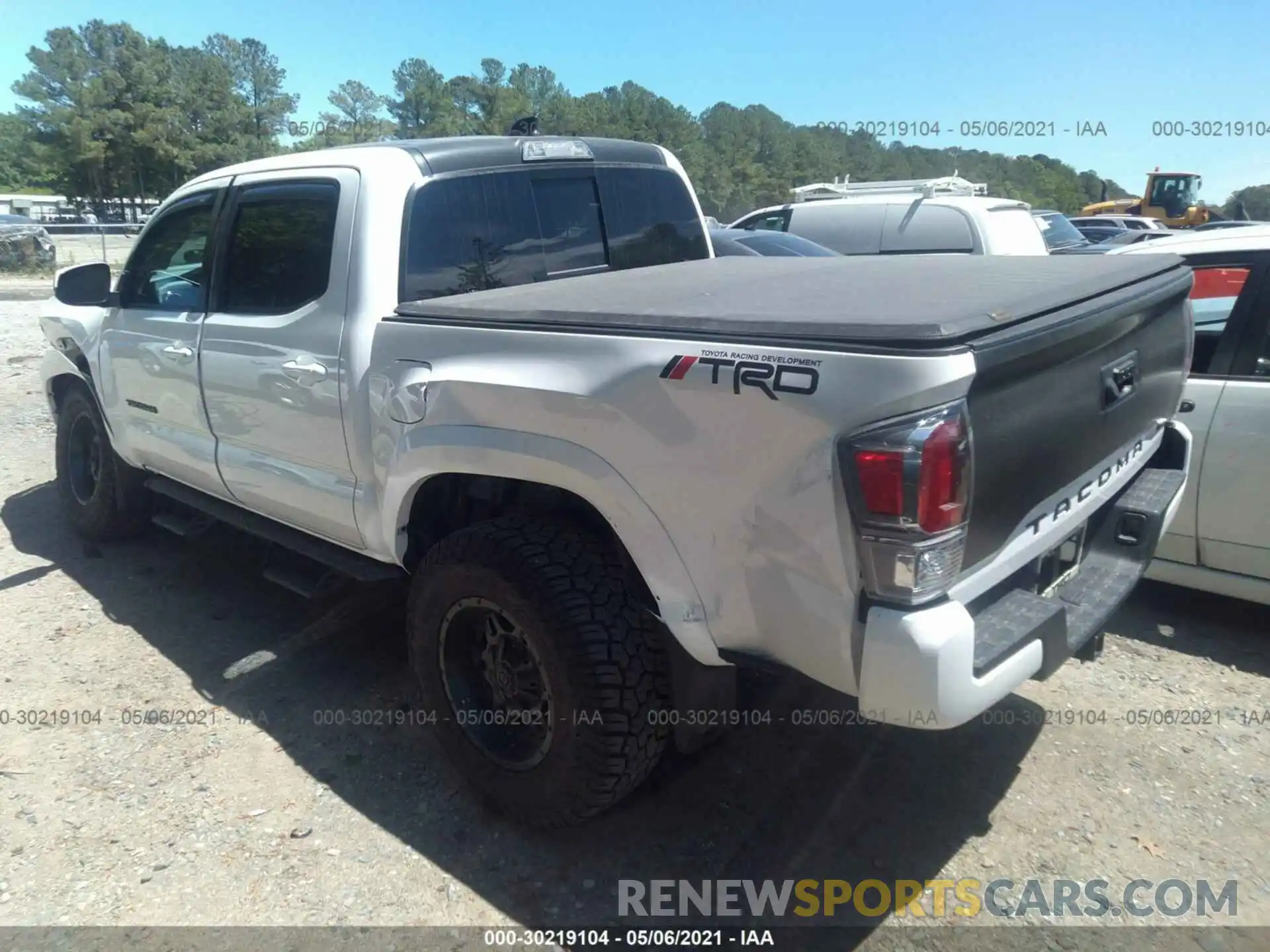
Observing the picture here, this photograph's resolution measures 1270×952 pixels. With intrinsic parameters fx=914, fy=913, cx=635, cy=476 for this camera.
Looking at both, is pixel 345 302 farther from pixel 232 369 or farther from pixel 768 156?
pixel 768 156

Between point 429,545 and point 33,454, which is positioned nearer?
point 429,545

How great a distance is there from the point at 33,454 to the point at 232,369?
185 inches

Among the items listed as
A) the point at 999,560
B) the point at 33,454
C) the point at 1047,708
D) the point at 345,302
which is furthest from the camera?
the point at 33,454

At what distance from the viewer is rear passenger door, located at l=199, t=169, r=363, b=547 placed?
3076 millimetres

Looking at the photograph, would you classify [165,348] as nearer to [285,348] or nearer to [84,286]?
[84,286]

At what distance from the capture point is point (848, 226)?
33.0 ft

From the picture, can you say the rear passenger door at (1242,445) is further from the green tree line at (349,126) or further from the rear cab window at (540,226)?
the green tree line at (349,126)

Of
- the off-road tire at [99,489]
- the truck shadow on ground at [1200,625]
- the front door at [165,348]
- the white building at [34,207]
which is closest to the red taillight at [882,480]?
the truck shadow on ground at [1200,625]

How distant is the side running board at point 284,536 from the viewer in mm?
3273

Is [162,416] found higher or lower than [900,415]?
lower

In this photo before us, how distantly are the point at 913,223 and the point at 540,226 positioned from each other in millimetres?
6860

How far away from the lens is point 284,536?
366 cm

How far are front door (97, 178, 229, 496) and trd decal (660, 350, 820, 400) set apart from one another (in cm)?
255

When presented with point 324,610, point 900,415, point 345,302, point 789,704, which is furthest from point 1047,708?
point 324,610
